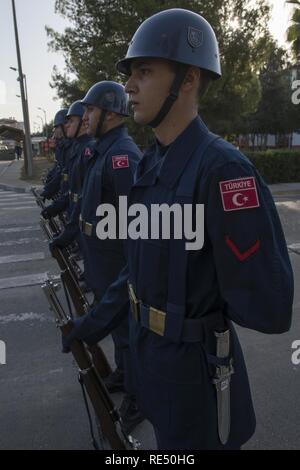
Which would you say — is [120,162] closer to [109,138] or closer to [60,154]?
[109,138]

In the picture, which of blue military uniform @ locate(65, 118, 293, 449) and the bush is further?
the bush

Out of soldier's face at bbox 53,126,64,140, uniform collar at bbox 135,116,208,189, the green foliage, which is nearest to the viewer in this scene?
uniform collar at bbox 135,116,208,189

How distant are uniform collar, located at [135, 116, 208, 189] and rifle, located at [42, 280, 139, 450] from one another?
0.66 metres

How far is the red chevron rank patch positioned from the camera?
133cm

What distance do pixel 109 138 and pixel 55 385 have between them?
5.99ft

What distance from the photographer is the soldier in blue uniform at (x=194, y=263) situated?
134cm

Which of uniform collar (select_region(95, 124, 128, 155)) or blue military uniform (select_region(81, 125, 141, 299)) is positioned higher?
uniform collar (select_region(95, 124, 128, 155))

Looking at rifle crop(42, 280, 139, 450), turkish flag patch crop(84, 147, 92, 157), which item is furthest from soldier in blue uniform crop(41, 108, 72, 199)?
rifle crop(42, 280, 139, 450)

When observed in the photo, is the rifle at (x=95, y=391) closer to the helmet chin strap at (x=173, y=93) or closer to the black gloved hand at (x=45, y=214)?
the helmet chin strap at (x=173, y=93)

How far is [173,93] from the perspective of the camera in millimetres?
1559

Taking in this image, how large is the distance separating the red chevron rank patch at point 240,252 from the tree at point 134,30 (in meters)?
13.5

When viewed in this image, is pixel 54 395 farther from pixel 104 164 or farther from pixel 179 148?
pixel 179 148

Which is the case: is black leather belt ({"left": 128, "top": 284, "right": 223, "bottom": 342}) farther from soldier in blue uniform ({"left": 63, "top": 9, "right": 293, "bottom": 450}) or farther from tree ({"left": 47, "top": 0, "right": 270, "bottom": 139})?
tree ({"left": 47, "top": 0, "right": 270, "bottom": 139})

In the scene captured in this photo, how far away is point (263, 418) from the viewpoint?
2834 mm
